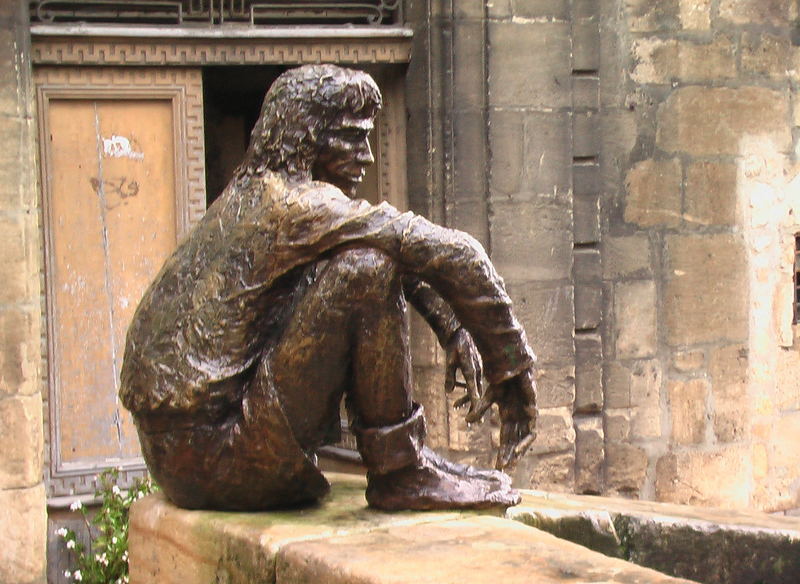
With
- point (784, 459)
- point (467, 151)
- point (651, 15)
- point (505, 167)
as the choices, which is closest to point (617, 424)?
point (784, 459)

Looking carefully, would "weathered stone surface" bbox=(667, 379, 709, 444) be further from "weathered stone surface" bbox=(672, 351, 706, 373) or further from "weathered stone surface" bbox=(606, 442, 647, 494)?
"weathered stone surface" bbox=(606, 442, 647, 494)

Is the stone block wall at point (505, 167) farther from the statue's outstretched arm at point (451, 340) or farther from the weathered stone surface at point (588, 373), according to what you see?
the statue's outstretched arm at point (451, 340)

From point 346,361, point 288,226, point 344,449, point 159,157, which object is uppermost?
point 159,157

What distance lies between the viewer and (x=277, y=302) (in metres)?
3.51

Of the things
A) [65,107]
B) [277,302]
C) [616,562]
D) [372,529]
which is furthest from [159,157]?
[616,562]

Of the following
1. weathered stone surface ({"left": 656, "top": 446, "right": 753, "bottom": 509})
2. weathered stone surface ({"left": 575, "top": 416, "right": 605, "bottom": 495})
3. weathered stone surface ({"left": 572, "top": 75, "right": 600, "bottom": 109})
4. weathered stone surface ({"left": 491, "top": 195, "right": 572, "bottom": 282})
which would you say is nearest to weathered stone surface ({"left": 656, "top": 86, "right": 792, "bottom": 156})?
weathered stone surface ({"left": 572, "top": 75, "right": 600, "bottom": 109})

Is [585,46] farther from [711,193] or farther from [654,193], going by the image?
[711,193]

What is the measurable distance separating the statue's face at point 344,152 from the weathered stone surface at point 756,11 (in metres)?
3.06

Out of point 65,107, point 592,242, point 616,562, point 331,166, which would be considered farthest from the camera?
point 592,242

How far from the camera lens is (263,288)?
346cm

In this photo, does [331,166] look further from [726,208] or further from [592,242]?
[726,208]

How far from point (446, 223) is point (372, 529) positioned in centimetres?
242

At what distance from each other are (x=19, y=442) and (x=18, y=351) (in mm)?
356

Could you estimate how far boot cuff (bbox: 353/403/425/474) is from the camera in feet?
11.6
